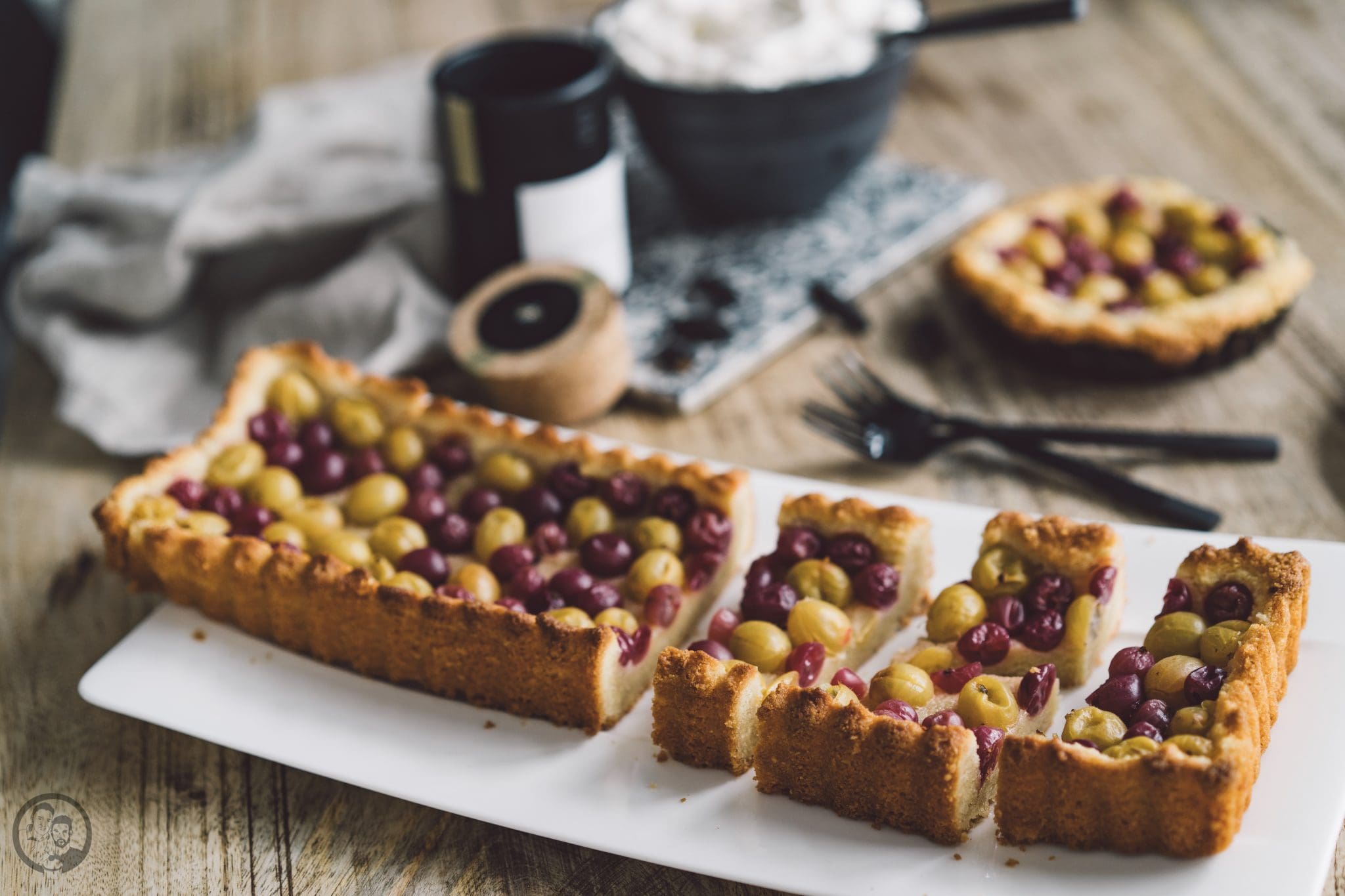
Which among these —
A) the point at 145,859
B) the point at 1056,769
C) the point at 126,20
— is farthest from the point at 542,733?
the point at 126,20

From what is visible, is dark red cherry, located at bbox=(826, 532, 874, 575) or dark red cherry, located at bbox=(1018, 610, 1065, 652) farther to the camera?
dark red cherry, located at bbox=(826, 532, 874, 575)

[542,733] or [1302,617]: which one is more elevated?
[1302,617]

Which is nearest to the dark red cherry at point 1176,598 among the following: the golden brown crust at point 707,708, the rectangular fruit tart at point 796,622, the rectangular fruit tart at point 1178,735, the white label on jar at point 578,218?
the rectangular fruit tart at point 1178,735

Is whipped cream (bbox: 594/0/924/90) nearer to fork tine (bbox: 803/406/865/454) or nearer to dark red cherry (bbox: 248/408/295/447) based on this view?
fork tine (bbox: 803/406/865/454)

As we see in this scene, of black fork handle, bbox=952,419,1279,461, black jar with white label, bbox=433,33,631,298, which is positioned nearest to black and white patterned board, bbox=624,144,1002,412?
black jar with white label, bbox=433,33,631,298

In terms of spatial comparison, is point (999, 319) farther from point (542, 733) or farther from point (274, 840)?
point (274, 840)

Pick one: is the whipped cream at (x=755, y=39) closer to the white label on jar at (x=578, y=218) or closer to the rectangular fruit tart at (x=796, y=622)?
the white label on jar at (x=578, y=218)
